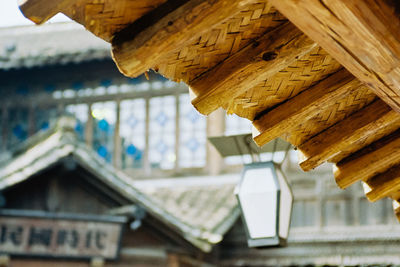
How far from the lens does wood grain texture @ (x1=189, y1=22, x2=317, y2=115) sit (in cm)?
236

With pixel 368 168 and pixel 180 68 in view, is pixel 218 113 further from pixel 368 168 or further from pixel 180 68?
pixel 180 68

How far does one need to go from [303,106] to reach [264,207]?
7.23 ft

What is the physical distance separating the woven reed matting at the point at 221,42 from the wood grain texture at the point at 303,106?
466 mm


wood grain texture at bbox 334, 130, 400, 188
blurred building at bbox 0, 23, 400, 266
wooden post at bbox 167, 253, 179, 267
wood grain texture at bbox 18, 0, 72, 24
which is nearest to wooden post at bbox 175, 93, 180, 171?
blurred building at bbox 0, 23, 400, 266

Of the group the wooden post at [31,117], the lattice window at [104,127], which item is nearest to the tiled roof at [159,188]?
the lattice window at [104,127]

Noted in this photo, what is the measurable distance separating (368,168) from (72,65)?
8597 mm

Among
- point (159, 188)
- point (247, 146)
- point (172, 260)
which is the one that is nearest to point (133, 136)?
point (159, 188)

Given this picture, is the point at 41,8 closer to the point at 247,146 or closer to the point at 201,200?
the point at 247,146

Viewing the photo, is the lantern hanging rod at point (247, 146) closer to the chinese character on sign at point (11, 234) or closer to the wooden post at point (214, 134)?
the chinese character on sign at point (11, 234)

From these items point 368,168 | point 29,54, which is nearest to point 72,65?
point 29,54

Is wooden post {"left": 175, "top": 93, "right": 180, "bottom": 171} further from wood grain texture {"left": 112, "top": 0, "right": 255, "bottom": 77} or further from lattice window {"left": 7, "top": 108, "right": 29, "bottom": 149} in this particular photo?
wood grain texture {"left": 112, "top": 0, "right": 255, "bottom": 77}

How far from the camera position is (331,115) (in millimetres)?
3125

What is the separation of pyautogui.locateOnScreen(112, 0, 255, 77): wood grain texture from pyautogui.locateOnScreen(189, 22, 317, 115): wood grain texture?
345 millimetres

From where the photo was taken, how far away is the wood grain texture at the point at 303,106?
8.91 ft
